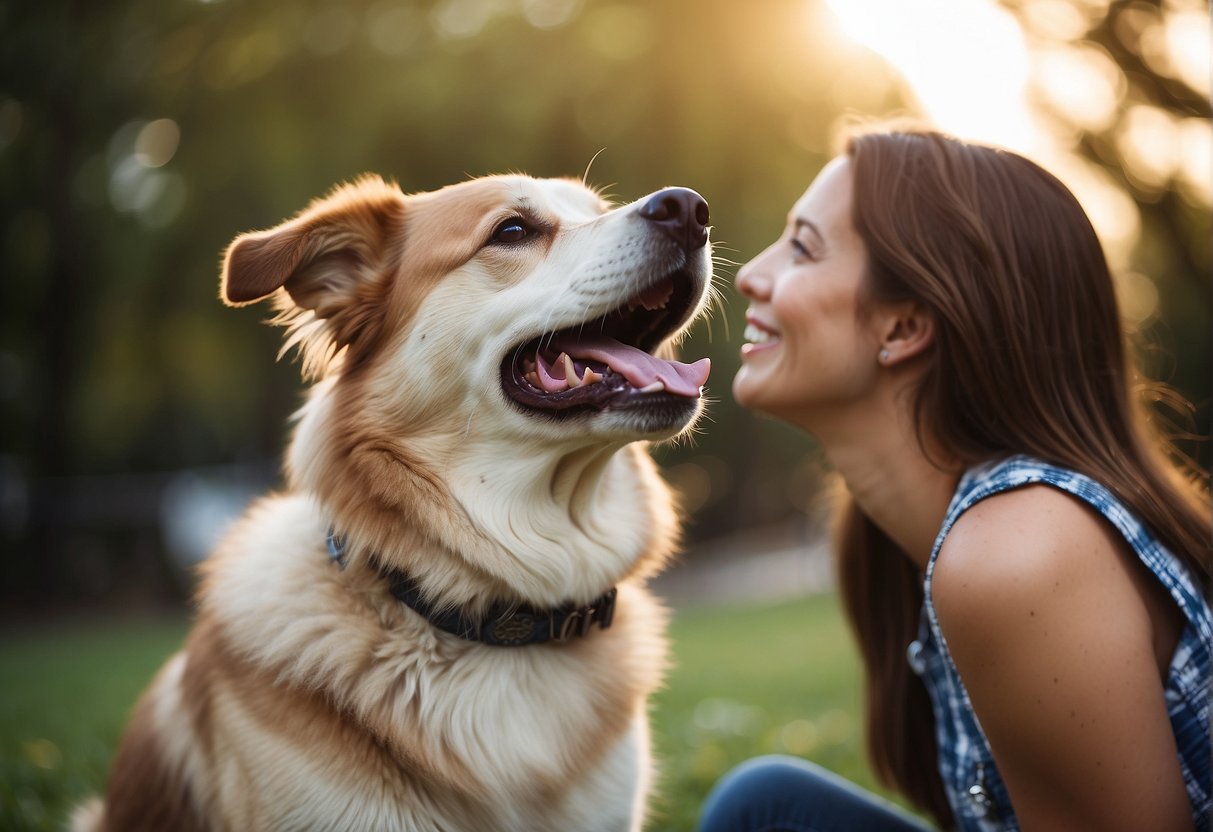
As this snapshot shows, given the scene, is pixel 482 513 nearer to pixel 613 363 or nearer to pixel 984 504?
pixel 613 363

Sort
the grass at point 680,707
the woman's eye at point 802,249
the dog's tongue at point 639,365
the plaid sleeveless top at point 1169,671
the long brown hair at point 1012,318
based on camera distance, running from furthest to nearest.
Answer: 1. the grass at point 680,707
2. the woman's eye at point 802,249
3. the dog's tongue at point 639,365
4. the long brown hair at point 1012,318
5. the plaid sleeveless top at point 1169,671

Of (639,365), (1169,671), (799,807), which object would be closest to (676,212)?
(639,365)

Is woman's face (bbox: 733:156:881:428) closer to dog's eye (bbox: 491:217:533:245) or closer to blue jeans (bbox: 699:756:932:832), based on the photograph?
dog's eye (bbox: 491:217:533:245)

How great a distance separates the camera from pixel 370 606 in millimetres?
2496

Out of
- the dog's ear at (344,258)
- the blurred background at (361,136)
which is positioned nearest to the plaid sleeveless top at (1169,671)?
the dog's ear at (344,258)

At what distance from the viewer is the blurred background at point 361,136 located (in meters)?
9.72

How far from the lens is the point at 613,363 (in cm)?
262

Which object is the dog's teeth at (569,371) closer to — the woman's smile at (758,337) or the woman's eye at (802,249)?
the woman's smile at (758,337)

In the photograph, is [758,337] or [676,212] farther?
[758,337]

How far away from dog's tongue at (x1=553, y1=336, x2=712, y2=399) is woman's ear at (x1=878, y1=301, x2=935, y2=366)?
1.72 ft

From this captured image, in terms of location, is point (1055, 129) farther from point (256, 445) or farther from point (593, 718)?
point (256, 445)

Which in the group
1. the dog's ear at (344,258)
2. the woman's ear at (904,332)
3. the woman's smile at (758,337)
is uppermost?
the dog's ear at (344,258)

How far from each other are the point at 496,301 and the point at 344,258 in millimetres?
492

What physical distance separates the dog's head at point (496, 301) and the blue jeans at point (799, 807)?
3.99 ft
